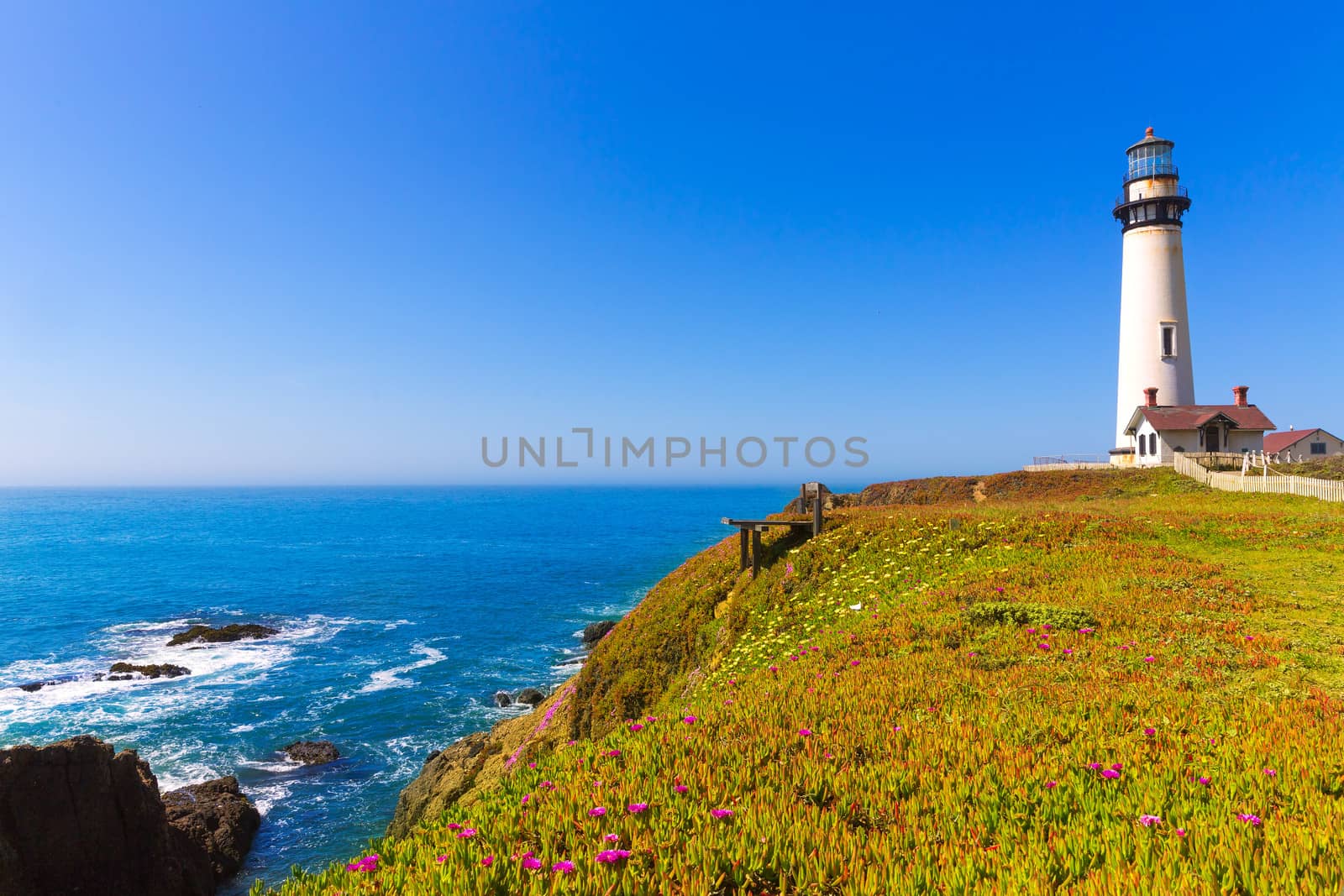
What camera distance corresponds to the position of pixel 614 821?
17.5 feet

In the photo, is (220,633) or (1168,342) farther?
(1168,342)

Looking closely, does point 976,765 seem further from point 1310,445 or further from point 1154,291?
point 1310,445

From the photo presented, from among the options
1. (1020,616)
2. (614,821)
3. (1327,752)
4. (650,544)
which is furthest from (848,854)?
(650,544)

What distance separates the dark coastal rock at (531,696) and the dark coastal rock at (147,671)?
64.9 feet

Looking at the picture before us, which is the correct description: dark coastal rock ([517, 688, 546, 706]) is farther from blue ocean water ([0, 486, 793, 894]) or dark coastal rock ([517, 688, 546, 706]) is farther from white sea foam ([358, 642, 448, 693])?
white sea foam ([358, 642, 448, 693])

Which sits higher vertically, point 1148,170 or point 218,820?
point 1148,170

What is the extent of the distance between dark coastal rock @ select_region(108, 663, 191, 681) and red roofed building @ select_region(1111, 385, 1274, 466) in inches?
2398

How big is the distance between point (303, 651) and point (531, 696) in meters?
19.0

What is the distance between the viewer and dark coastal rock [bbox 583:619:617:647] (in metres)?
40.8

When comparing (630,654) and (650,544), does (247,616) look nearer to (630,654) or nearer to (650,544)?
(630,654)

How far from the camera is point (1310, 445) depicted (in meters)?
58.2

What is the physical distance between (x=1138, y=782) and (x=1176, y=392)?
54.7 meters

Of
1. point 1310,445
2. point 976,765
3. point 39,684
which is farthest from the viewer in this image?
point 1310,445

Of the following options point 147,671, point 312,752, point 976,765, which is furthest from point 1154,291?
point 147,671
